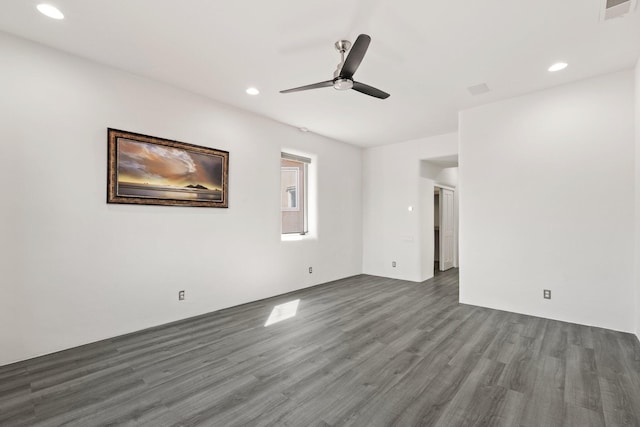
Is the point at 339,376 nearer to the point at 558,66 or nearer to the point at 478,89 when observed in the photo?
the point at 478,89

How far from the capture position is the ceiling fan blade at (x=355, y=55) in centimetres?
223

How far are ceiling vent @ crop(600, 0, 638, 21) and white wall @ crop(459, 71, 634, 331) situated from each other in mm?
1417

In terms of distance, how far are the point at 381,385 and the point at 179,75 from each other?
3855mm

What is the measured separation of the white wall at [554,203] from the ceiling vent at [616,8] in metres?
1.42

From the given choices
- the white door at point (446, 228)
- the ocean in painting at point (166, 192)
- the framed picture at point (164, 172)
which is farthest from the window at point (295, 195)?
the white door at point (446, 228)

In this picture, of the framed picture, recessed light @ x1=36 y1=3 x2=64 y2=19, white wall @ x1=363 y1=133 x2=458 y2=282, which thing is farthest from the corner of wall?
recessed light @ x1=36 y1=3 x2=64 y2=19

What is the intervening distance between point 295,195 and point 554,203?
13.6ft

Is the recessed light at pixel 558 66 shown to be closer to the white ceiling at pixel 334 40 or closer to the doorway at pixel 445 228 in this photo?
the white ceiling at pixel 334 40

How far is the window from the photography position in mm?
5828

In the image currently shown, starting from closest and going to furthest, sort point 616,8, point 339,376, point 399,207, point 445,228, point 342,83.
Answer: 1. point 616,8
2. point 339,376
3. point 342,83
4. point 399,207
5. point 445,228

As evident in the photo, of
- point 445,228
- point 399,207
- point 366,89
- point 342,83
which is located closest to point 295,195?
point 399,207

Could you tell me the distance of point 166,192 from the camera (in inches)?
144

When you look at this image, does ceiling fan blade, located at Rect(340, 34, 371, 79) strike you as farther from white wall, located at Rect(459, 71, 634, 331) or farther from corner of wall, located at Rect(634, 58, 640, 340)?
corner of wall, located at Rect(634, 58, 640, 340)

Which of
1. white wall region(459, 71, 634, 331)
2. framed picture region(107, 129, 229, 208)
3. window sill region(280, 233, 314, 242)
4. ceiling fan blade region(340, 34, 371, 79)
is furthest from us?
window sill region(280, 233, 314, 242)
